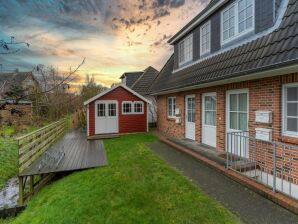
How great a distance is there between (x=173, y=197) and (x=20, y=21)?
4.45 m

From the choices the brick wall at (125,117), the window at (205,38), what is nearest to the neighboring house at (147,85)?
the brick wall at (125,117)

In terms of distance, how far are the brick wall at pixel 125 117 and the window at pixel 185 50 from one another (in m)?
5.09

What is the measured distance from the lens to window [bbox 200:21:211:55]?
8.80m

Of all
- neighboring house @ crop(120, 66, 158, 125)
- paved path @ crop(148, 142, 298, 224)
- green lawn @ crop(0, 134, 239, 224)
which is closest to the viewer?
paved path @ crop(148, 142, 298, 224)

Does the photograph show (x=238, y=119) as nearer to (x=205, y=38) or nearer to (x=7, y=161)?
(x=205, y=38)

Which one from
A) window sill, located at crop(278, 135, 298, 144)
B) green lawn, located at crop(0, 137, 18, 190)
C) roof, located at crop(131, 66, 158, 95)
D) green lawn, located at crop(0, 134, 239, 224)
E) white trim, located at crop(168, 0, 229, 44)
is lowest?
green lawn, located at crop(0, 137, 18, 190)

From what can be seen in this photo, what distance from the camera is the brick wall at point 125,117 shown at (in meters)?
14.0

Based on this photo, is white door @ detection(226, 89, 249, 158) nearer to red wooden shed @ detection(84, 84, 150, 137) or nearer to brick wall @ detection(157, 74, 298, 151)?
brick wall @ detection(157, 74, 298, 151)

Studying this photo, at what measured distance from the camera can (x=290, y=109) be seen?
5.03m

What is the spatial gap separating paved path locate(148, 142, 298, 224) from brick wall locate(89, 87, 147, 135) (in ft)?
27.2

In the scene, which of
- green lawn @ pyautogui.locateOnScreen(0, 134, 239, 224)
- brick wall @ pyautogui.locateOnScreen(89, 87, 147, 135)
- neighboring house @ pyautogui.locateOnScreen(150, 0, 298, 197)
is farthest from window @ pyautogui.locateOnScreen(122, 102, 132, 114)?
green lawn @ pyautogui.locateOnScreen(0, 134, 239, 224)

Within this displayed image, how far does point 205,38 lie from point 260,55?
4191 mm

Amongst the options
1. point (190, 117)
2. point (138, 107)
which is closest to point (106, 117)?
point (138, 107)

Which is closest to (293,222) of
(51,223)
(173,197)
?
A: (173,197)
